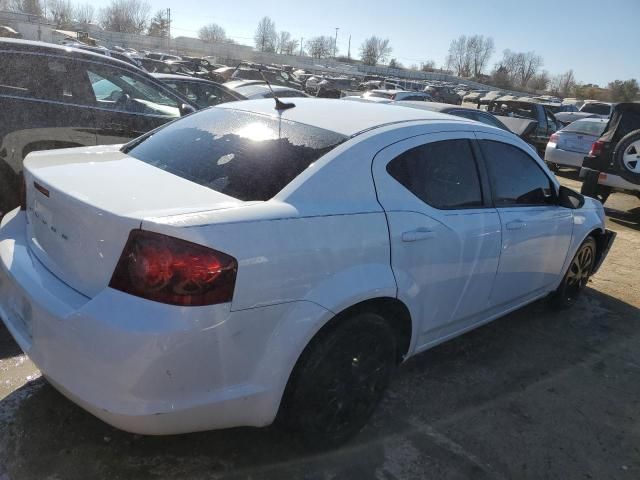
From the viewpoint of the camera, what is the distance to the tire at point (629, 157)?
6.55 metres

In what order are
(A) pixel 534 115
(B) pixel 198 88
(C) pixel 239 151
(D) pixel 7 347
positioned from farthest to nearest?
1. (A) pixel 534 115
2. (B) pixel 198 88
3. (D) pixel 7 347
4. (C) pixel 239 151

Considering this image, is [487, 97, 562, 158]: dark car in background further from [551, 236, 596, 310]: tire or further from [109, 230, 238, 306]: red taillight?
[109, 230, 238, 306]: red taillight

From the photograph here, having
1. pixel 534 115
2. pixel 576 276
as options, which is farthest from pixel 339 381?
pixel 534 115

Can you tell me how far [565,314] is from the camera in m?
4.70

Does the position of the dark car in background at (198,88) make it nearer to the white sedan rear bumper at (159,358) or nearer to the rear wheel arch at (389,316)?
the rear wheel arch at (389,316)

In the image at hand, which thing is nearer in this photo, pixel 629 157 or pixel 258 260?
pixel 258 260

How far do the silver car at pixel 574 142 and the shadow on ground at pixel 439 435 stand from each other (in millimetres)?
9173

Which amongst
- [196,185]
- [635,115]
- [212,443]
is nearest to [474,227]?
[196,185]

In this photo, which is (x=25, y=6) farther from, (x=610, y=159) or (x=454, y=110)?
(x=610, y=159)

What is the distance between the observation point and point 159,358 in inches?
74.4

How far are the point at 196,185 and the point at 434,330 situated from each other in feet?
5.19

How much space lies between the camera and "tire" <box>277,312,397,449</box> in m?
2.34

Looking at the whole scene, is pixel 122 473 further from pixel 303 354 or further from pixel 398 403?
pixel 398 403

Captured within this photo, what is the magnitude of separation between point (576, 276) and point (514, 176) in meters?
1.67
